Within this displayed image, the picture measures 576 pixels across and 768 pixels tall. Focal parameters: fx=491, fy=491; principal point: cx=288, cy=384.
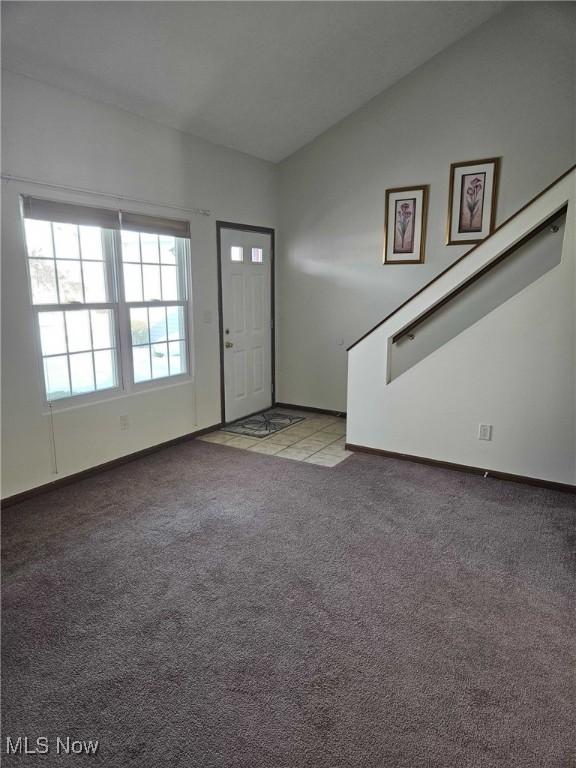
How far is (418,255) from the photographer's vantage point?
4.86m

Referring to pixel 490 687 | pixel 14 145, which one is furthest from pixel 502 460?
pixel 14 145

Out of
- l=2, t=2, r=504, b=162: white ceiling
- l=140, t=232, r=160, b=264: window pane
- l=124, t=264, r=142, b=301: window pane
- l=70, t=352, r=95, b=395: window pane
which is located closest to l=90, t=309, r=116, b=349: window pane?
l=70, t=352, r=95, b=395: window pane

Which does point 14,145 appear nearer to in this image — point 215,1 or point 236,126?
point 215,1

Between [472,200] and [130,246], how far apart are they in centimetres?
308

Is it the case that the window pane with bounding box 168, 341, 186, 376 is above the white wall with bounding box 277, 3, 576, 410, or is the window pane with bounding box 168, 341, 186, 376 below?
below

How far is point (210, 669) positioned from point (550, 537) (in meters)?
2.13

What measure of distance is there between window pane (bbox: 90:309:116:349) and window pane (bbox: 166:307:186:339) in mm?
634

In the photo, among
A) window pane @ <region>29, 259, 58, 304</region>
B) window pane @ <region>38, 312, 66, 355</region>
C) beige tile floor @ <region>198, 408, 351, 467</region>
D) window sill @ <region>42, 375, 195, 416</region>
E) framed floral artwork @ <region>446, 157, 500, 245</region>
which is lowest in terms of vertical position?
beige tile floor @ <region>198, 408, 351, 467</region>

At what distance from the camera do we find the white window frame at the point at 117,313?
3460 millimetres

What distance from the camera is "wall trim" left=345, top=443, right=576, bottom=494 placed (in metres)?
3.57

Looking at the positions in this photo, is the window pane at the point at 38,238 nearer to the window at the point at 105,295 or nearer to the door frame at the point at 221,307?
the window at the point at 105,295

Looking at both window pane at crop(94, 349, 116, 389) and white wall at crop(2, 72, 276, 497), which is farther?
window pane at crop(94, 349, 116, 389)

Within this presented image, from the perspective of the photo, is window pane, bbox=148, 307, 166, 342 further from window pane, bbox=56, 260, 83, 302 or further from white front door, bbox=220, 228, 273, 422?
white front door, bbox=220, 228, 273, 422

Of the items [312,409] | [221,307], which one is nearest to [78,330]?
[221,307]
